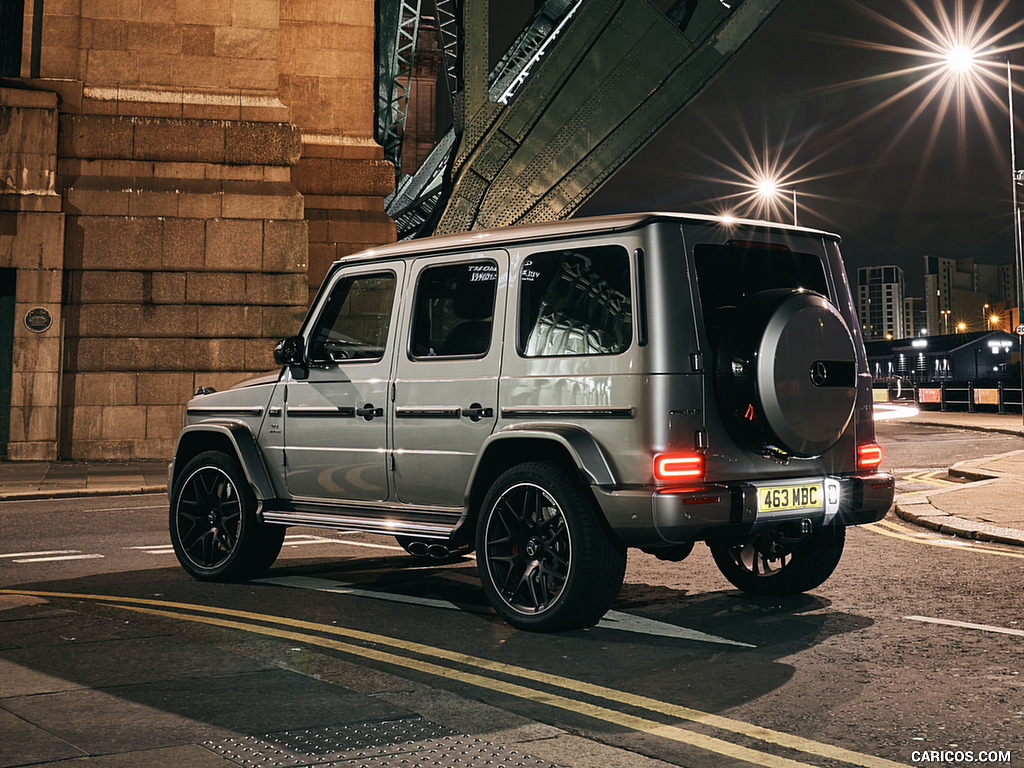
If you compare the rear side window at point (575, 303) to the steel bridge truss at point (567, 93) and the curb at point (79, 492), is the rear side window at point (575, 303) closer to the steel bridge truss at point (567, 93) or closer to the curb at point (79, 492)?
the curb at point (79, 492)

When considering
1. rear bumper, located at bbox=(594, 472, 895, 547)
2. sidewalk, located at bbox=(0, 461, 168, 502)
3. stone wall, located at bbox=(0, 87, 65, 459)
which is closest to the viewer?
rear bumper, located at bbox=(594, 472, 895, 547)

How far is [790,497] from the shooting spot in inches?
240

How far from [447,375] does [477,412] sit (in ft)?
1.19

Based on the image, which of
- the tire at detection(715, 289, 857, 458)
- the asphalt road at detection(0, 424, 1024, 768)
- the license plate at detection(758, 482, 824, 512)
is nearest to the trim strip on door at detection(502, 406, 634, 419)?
the tire at detection(715, 289, 857, 458)

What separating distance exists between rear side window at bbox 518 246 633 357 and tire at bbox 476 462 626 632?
2.22 feet

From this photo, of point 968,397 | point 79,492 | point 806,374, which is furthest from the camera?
point 968,397

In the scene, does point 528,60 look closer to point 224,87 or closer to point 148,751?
point 224,87

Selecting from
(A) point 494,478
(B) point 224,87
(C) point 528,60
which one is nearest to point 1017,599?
(A) point 494,478

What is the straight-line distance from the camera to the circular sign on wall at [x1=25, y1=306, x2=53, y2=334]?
61.6 ft

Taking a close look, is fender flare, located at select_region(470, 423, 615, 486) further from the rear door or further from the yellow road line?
the yellow road line

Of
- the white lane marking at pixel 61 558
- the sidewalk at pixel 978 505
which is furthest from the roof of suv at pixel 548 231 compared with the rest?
the sidewalk at pixel 978 505

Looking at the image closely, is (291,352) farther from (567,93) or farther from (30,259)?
(567,93)

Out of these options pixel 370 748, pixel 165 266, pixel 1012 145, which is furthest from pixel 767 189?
pixel 370 748

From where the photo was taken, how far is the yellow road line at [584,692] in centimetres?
402
